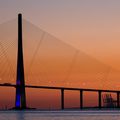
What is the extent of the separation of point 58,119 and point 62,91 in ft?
110

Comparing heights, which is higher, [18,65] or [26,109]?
[18,65]

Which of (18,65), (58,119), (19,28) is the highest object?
(19,28)

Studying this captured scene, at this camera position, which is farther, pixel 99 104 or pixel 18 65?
pixel 99 104

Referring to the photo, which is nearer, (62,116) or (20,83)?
(62,116)

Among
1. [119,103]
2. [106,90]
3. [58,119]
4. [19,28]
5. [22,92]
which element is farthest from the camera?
[119,103]

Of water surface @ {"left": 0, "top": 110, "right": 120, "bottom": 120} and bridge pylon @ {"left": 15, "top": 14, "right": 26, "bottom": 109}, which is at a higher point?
bridge pylon @ {"left": 15, "top": 14, "right": 26, "bottom": 109}

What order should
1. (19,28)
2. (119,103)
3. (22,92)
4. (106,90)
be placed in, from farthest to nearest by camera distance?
(119,103) < (106,90) < (19,28) < (22,92)

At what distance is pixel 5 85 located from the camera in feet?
216

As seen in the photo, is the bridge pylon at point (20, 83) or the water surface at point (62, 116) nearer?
the water surface at point (62, 116)

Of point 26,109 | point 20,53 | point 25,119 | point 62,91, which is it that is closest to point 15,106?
point 26,109

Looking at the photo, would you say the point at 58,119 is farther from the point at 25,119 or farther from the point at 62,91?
the point at 62,91

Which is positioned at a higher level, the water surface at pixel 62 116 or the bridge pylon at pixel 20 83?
the bridge pylon at pixel 20 83

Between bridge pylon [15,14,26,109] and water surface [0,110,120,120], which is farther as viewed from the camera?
bridge pylon [15,14,26,109]

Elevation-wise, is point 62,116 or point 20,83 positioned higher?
point 20,83
